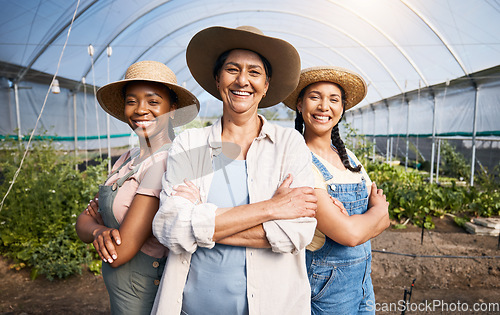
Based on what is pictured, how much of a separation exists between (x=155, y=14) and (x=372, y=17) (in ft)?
15.8

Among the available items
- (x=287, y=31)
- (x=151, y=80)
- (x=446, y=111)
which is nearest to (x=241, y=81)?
(x=151, y=80)

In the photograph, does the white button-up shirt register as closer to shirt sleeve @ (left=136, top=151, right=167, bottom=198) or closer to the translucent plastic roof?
shirt sleeve @ (left=136, top=151, right=167, bottom=198)

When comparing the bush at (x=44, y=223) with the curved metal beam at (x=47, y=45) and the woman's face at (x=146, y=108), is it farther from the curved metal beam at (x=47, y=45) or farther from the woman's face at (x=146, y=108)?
Result: the curved metal beam at (x=47, y=45)

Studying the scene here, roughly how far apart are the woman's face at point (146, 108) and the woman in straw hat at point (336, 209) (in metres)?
0.67

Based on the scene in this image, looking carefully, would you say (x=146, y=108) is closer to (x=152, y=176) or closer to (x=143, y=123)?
(x=143, y=123)

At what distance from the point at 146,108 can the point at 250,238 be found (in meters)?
0.74

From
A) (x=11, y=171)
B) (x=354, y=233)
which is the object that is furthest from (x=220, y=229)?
(x=11, y=171)

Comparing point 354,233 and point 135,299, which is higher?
point 354,233

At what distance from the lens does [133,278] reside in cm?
124

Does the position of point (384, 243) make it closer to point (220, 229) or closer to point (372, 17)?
point (220, 229)

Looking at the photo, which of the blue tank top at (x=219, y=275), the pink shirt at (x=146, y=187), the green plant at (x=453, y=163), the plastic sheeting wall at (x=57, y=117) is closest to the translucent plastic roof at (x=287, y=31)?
the plastic sheeting wall at (x=57, y=117)

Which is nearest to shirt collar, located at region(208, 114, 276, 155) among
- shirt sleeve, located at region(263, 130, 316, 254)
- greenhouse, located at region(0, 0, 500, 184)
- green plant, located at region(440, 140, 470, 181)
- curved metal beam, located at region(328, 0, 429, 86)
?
shirt sleeve, located at region(263, 130, 316, 254)

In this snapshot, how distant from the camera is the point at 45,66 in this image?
613 centimetres

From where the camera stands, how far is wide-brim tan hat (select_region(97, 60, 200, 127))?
1350 mm
